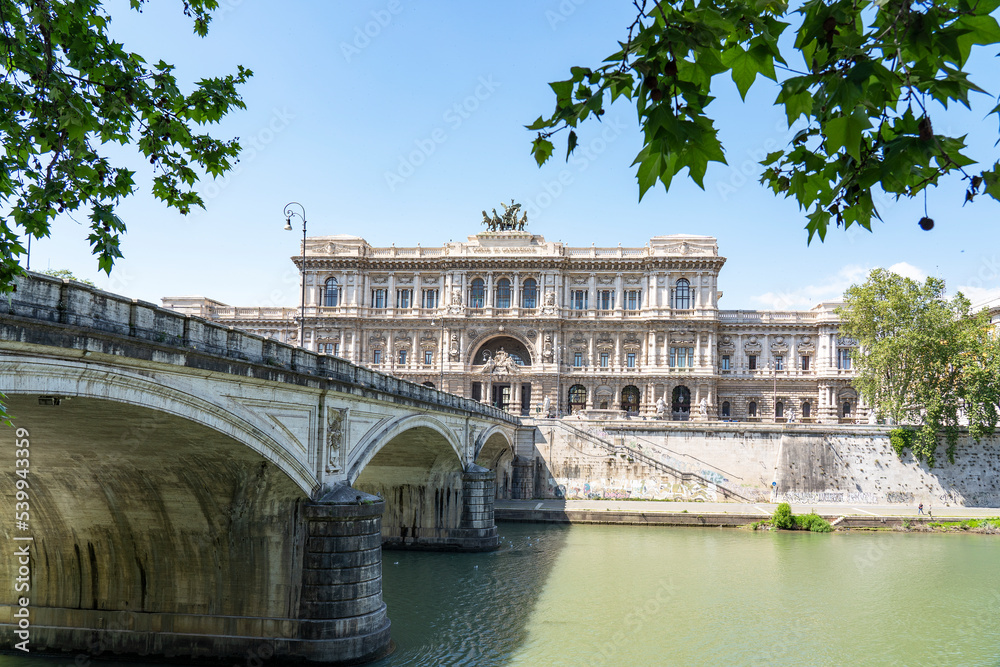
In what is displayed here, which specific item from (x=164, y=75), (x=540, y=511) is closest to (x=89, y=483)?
(x=164, y=75)

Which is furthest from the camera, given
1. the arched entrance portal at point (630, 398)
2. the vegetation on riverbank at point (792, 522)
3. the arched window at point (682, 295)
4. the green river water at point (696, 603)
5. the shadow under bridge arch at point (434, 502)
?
the arched entrance portal at point (630, 398)

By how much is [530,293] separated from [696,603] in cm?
4498

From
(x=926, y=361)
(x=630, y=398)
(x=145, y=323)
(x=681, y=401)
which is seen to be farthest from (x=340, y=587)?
(x=681, y=401)

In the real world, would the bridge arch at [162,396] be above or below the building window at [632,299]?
below

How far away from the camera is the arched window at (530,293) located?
6581cm

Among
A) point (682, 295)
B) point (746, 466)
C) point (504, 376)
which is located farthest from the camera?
point (682, 295)

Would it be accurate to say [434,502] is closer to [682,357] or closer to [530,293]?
[530,293]

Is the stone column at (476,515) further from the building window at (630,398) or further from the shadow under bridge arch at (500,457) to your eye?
the building window at (630,398)

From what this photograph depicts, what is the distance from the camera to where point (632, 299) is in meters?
65.5

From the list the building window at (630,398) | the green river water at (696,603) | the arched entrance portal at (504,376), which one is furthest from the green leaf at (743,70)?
Answer: the building window at (630,398)

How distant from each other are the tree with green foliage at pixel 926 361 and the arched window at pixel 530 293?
26370 millimetres

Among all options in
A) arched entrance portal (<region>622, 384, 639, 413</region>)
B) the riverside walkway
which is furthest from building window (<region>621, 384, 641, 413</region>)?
the riverside walkway

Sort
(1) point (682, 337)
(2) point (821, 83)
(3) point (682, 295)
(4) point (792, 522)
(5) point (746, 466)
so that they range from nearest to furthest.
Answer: (2) point (821, 83)
(4) point (792, 522)
(5) point (746, 466)
(1) point (682, 337)
(3) point (682, 295)

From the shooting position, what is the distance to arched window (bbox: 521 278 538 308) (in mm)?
65812
